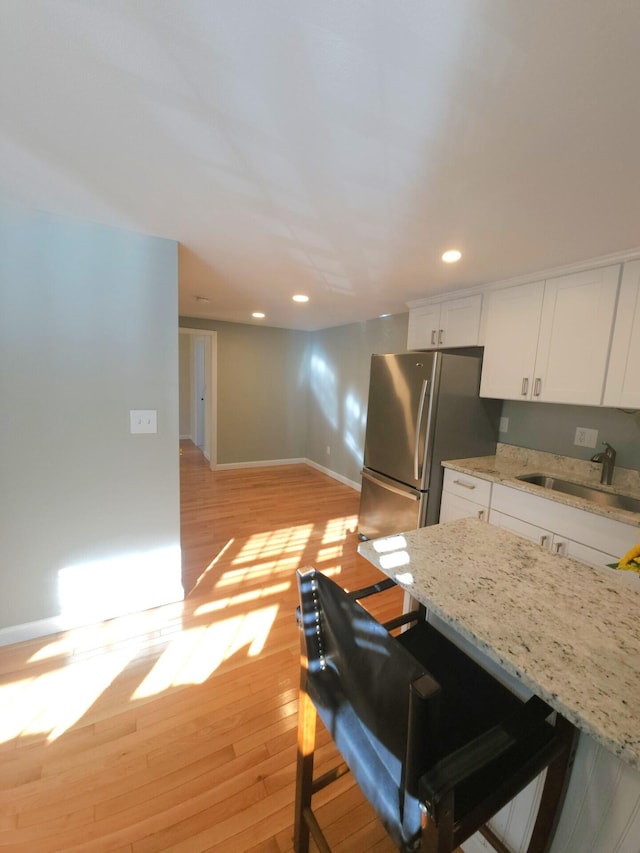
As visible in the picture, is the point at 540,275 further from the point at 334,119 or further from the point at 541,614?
the point at 541,614

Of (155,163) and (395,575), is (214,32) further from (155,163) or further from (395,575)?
(395,575)

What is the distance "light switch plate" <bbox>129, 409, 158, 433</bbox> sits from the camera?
1955 mm

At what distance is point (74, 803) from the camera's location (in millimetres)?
1179

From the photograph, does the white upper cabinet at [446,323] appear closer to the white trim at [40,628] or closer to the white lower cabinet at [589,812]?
the white lower cabinet at [589,812]

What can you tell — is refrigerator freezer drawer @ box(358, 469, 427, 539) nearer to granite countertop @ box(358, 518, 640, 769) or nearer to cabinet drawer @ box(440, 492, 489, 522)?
cabinet drawer @ box(440, 492, 489, 522)

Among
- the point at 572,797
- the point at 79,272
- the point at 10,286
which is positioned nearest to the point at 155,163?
the point at 79,272

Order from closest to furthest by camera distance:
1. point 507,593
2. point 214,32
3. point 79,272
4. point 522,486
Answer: point 214,32 → point 507,593 → point 79,272 → point 522,486

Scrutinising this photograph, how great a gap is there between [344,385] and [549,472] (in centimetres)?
291

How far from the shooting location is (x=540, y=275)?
7.29 ft

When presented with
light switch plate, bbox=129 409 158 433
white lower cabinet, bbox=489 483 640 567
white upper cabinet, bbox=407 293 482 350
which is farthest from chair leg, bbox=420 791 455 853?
white upper cabinet, bbox=407 293 482 350

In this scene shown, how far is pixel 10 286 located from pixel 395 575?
215 cm

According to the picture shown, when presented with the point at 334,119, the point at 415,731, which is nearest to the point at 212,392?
the point at 334,119

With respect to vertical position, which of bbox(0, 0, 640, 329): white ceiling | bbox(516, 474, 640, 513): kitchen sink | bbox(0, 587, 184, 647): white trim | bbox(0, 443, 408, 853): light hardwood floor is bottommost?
bbox(0, 443, 408, 853): light hardwood floor

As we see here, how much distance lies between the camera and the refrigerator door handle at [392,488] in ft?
8.75
